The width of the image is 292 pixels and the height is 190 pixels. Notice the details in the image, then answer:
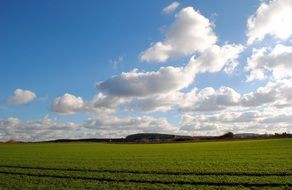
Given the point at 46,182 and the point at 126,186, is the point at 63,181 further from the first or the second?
the point at 126,186

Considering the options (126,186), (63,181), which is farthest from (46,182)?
(126,186)

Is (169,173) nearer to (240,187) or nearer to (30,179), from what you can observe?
(240,187)

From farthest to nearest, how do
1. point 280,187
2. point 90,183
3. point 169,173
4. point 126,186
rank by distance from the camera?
1. point 169,173
2. point 90,183
3. point 126,186
4. point 280,187

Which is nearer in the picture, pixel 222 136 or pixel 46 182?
pixel 46 182

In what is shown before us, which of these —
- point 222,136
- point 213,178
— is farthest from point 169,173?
point 222,136

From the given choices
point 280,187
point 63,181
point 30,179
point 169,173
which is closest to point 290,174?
point 280,187

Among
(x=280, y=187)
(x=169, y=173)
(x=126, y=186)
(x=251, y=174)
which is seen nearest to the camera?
(x=280, y=187)

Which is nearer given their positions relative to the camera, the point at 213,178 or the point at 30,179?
the point at 213,178

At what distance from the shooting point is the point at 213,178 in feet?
73.3

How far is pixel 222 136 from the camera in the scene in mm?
146125

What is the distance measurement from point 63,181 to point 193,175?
8.48 m

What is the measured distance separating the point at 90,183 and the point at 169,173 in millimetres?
6196

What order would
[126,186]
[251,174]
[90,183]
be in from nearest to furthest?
1. [126,186]
2. [90,183]
3. [251,174]

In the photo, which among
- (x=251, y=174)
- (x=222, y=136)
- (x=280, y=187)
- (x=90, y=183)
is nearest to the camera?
(x=280, y=187)
